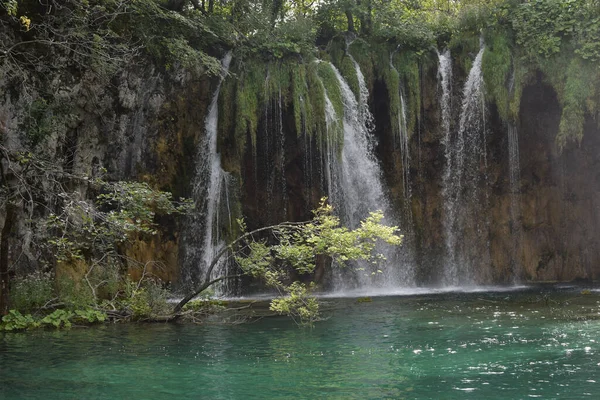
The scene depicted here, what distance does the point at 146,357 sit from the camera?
9.51m

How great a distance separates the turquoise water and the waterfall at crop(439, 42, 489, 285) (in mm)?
8315

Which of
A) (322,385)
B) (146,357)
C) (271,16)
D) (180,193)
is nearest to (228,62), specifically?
(271,16)

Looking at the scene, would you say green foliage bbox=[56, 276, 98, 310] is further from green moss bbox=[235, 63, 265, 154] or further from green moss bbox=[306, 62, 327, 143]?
green moss bbox=[306, 62, 327, 143]

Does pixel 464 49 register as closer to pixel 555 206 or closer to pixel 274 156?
pixel 555 206

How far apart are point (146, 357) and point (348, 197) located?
12.4 meters

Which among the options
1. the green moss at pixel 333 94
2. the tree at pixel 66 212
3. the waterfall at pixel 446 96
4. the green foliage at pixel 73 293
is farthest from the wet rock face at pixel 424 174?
the green foliage at pixel 73 293

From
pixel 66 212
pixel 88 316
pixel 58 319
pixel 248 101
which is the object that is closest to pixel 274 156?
pixel 248 101

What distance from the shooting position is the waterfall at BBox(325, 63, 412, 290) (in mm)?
20984

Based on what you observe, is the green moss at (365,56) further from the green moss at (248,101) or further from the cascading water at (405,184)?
the green moss at (248,101)

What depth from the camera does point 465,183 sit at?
72.4ft

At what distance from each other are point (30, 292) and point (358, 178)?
11.0m

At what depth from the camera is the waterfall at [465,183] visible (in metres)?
21.9

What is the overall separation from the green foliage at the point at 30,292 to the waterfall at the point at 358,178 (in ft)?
31.5

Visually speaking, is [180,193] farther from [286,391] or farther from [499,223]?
[286,391]
